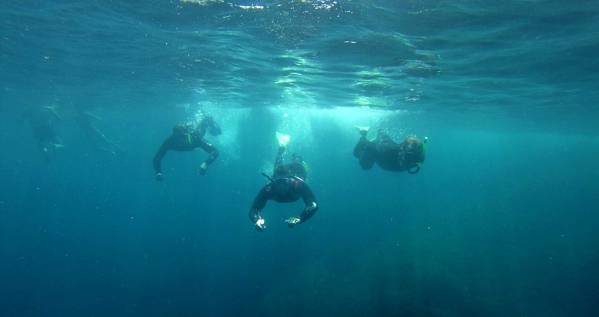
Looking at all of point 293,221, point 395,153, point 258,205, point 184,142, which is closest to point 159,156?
point 184,142

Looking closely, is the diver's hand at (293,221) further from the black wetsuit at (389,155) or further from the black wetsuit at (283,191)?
the black wetsuit at (389,155)

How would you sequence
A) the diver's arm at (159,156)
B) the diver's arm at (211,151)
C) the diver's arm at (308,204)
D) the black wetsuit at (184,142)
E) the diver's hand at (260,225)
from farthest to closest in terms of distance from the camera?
the black wetsuit at (184,142) < the diver's arm at (159,156) < the diver's arm at (211,151) < the diver's arm at (308,204) < the diver's hand at (260,225)

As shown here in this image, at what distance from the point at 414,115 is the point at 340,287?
22972 millimetres

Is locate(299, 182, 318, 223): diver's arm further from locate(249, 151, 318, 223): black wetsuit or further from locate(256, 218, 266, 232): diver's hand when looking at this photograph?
locate(256, 218, 266, 232): diver's hand

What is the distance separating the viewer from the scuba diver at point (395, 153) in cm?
859

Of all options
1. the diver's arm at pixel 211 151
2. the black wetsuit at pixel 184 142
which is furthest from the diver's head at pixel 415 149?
the black wetsuit at pixel 184 142

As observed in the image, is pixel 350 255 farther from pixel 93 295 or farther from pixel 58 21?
pixel 58 21

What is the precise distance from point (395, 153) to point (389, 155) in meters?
0.28

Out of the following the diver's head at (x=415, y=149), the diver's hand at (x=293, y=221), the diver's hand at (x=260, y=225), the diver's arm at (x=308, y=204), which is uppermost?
the diver's head at (x=415, y=149)

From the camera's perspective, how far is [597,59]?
47.7ft

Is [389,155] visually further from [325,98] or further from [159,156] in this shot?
[325,98]

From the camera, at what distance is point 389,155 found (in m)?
10.1

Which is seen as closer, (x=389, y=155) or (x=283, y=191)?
(x=283, y=191)

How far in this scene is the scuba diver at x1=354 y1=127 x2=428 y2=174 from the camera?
28.2ft
